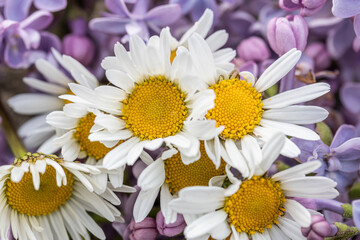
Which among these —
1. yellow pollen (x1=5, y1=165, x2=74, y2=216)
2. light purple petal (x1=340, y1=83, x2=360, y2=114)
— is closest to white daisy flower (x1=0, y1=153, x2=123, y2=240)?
yellow pollen (x1=5, y1=165, x2=74, y2=216)

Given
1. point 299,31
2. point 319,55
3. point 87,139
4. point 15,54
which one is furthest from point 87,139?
point 319,55

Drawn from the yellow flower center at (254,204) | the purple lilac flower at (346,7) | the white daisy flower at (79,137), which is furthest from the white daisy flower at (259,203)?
the purple lilac flower at (346,7)

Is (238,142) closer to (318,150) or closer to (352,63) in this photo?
(318,150)

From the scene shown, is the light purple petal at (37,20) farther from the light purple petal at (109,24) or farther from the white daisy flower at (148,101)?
the white daisy flower at (148,101)

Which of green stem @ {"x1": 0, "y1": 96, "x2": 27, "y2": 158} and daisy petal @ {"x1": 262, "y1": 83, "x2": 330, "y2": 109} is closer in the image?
→ daisy petal @ {"x1": 262, "y1": 83, "x2": 330, "y2": 109}

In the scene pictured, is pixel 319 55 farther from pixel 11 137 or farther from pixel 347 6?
pixel 11 137

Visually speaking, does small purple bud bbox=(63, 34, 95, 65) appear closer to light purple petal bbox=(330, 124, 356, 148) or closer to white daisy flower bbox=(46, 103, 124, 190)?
white daisy flower bbox=(46, 103, 124, 190)
